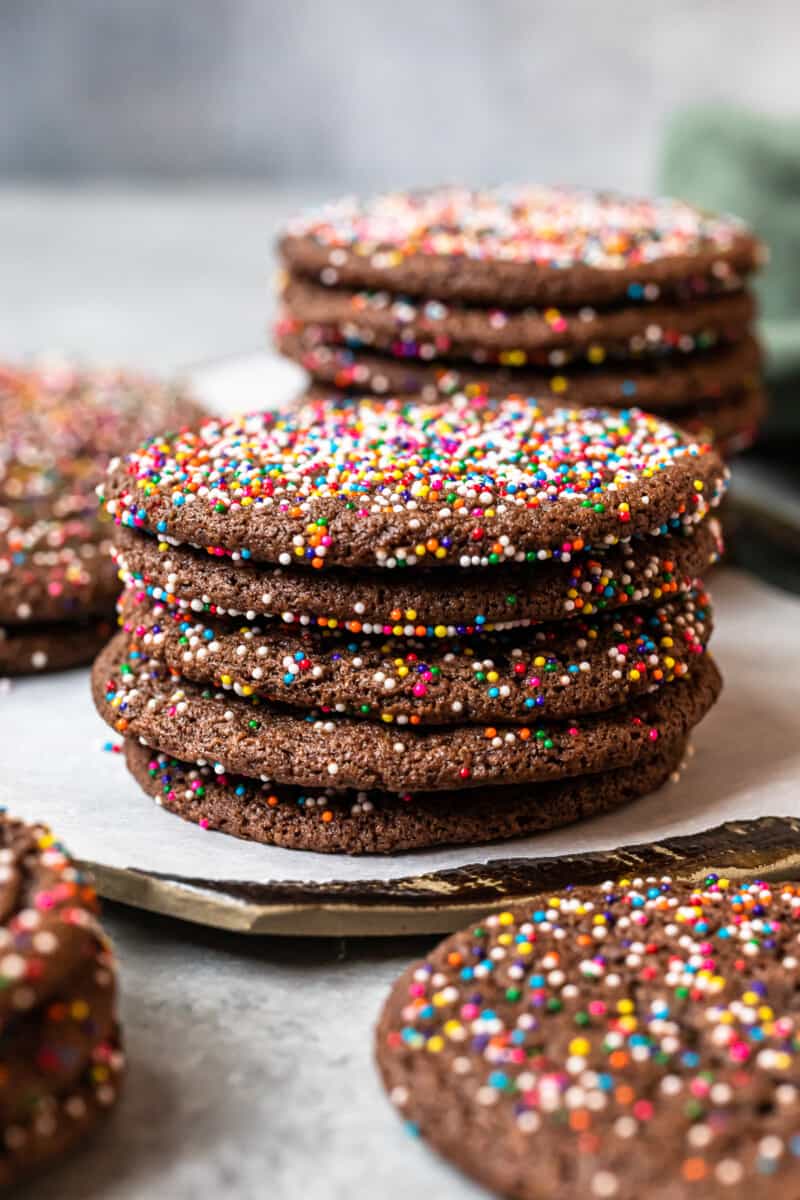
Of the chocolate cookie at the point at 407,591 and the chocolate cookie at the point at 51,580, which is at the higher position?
the chocolate cookie at the point at 407,591

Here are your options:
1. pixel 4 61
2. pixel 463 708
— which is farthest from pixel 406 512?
pixel 4 61

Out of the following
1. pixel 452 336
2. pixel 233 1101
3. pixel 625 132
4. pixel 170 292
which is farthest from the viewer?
pixel 170 292

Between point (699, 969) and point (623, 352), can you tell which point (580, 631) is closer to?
point (699, 969)

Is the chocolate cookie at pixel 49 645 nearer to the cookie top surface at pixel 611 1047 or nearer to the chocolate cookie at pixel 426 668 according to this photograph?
the chocolate cookie at pixel 426 668

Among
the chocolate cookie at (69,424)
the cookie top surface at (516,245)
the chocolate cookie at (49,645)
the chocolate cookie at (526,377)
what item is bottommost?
the chocolate cookie at (49,645)

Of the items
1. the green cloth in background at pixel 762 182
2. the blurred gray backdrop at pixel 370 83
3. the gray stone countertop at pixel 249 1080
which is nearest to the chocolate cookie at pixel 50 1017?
the gray stone countertop at pixel 249 1080

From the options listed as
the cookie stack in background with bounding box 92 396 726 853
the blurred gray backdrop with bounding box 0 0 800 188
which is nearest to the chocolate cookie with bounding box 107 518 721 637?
the cookie stack in background with bounding box 92 396 726 853

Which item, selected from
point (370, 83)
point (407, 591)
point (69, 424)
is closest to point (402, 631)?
→ point (407, 591)
